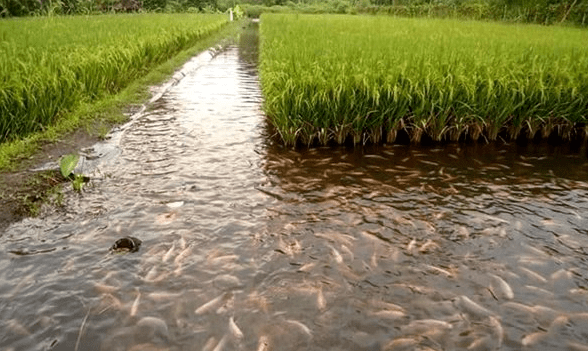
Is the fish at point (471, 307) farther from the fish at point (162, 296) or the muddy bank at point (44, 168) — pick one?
the muddy bank at point (44, 168)

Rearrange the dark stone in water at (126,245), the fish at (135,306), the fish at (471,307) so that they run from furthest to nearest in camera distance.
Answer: the dark stone in water at (126,245)
the fish at (471,307)
the fish at (135,306)

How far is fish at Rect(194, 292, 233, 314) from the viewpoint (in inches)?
117

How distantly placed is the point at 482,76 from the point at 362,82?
1.97 m

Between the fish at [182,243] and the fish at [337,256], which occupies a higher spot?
the fish at [182,243]

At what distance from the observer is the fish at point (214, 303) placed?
297 centimetres

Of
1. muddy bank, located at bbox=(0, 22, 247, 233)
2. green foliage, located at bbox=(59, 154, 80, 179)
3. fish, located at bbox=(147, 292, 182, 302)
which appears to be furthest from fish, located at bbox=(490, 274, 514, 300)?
green foliage, located at bbox=(59, 154, 80, 179)

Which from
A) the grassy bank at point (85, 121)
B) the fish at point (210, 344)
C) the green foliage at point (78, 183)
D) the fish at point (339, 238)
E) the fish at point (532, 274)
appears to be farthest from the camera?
the grassy bank at point (85, 121)

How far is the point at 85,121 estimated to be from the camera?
22.1ft

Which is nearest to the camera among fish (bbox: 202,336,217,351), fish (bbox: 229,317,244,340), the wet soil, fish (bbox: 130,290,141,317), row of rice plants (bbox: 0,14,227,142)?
fish (bbox: 202,336,217,351)

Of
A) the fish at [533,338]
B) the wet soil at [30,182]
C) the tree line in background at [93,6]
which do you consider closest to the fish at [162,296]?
the wet soil at [30,182]

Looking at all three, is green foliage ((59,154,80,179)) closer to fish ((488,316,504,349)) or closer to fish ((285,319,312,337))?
fish ((285,319,312,337))

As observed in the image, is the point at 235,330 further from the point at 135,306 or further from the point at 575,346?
the point at 575,346

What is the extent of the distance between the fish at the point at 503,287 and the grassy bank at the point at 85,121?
4.96 metres

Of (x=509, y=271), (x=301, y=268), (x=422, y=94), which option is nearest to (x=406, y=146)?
(x=422, y=94)
